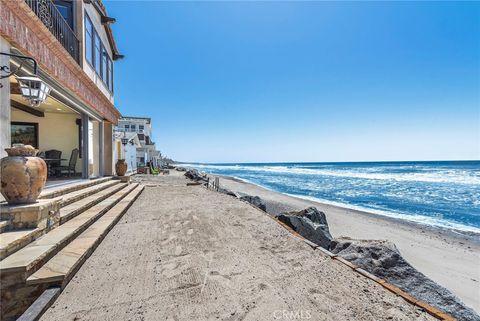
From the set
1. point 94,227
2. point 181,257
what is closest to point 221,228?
point 181,257

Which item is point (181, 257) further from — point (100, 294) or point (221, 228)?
point (221, 228)

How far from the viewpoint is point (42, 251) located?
8.87 feet

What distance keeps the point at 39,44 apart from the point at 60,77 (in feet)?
3.74

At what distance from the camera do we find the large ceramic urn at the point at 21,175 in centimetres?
287

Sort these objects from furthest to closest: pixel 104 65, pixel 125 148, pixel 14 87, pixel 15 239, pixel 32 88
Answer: pixel 125 148 → pixel 104 65 → pixel 14 87 → pixel 32 88 → pixel 15 239

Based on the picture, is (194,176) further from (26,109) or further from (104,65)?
(26,109)

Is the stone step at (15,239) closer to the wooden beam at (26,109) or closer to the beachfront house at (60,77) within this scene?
the beachfront house at (60,77)

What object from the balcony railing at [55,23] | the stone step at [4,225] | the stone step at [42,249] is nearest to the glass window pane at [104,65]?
the balcony railing at [55,23]

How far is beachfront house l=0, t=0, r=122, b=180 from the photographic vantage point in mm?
3652

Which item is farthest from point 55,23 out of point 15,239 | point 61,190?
point 15,239

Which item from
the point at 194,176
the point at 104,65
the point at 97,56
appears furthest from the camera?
the point at 194,176

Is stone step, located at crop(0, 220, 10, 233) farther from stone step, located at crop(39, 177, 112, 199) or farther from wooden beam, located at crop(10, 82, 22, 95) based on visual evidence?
wooden beam, located at crop(10, 82, 22, 95)

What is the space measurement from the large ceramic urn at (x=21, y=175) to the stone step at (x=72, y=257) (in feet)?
3.01

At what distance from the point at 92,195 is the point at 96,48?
22.0 feet
